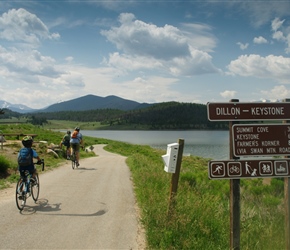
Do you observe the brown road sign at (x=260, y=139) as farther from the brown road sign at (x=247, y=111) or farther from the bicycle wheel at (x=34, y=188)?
the bicycle wheel at (x=34, y=188)

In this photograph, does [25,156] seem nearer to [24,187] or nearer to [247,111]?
[24,187]

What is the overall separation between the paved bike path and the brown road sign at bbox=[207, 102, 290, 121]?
2.98 meters

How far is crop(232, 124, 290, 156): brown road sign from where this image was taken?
511 cm

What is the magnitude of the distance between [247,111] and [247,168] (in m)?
0.96

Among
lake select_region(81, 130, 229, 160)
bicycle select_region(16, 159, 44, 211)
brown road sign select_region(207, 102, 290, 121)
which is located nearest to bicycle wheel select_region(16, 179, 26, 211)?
bicycle select_region(16, 159, 44, 211)

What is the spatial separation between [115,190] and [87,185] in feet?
4.77

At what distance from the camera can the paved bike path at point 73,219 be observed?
615cm

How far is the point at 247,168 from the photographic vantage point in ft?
16.8

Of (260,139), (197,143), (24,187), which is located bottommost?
(197,143)

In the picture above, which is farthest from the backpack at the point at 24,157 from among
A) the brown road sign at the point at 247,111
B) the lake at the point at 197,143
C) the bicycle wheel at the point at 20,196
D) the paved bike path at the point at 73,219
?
the lake at the point at 197,143

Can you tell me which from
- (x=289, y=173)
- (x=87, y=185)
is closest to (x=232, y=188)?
(x=289, y=173)

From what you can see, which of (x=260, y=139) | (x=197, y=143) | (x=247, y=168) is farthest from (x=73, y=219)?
(x=197, y=143)

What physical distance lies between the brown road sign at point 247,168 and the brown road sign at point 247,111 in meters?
0.73

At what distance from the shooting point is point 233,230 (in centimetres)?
521
